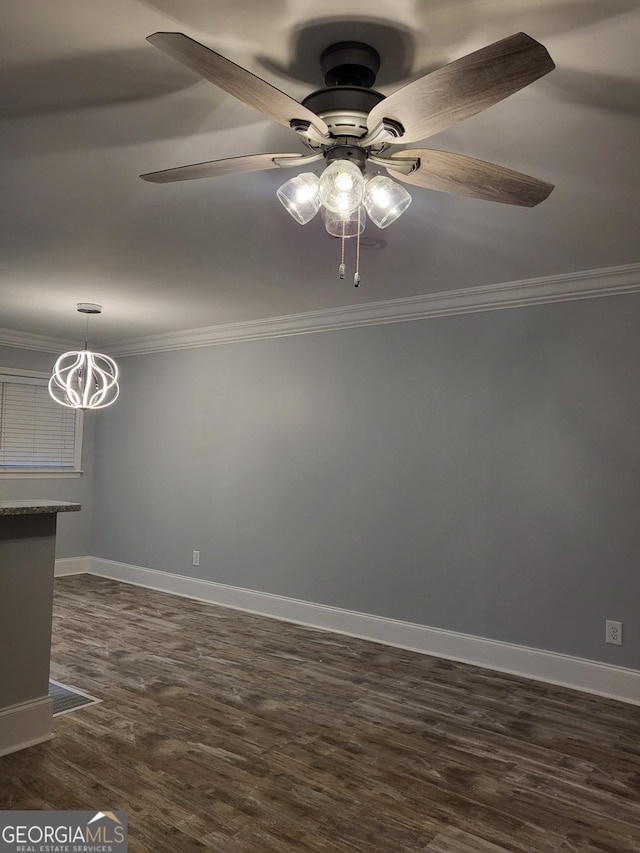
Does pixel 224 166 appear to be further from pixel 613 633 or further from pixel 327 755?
pixel 613 633

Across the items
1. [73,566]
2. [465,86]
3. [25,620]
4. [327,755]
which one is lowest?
[327,755]

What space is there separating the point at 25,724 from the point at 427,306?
341cm

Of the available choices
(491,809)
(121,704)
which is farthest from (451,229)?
(121,704)

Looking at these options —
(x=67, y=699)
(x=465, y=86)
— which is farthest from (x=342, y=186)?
(x=67, y=699)

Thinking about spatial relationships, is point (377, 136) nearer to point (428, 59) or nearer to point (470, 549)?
point (428, 59)

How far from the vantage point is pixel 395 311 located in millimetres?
4672

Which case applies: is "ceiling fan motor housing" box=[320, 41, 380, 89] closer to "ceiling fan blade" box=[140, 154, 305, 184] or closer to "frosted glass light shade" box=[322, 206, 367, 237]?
"ceiling fan blade" box=[140, 154, 305, 184]

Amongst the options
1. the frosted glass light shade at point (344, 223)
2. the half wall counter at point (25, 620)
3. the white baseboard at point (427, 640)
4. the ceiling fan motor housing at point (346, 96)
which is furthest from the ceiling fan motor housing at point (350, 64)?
the white baseboard at point (427, 640)

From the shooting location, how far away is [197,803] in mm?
2404

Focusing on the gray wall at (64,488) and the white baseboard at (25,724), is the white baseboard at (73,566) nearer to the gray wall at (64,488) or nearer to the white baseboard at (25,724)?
the gray wall at (64,488)

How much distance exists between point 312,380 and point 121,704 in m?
2.75

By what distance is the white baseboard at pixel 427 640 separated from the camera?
146 inches

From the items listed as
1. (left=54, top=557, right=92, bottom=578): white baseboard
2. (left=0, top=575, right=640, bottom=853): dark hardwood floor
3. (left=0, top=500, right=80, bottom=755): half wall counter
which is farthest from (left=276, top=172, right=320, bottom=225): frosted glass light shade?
(left=54, top=557, right=92, bottom=578): white baseboard

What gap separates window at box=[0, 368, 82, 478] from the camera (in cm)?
618
